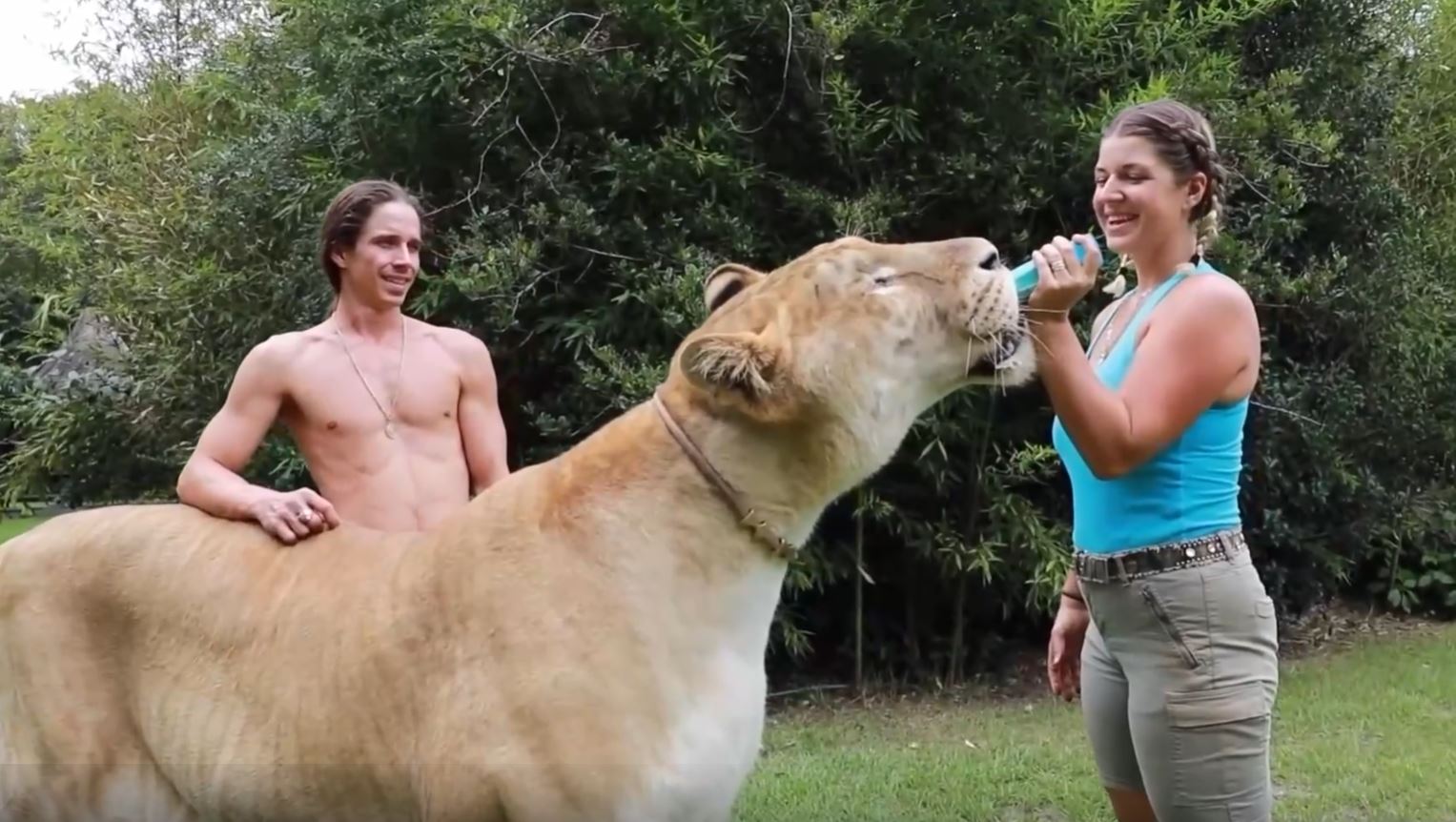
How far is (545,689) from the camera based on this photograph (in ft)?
8.09

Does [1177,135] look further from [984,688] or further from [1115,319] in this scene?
[984,688]

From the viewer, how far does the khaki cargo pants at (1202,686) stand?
2.66 meters

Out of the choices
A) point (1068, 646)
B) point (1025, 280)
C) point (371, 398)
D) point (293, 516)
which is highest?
point (1025, 280)

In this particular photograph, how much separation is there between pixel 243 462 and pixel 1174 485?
2.29 metres

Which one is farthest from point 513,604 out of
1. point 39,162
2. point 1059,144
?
point 39,162

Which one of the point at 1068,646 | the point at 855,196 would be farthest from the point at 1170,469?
the point at 855,196

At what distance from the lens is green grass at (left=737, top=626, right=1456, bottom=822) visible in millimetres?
5504

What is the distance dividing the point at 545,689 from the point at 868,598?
18.4 feet

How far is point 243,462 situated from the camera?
135 inches

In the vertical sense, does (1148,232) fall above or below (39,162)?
below

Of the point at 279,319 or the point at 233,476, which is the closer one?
the point at 233,476

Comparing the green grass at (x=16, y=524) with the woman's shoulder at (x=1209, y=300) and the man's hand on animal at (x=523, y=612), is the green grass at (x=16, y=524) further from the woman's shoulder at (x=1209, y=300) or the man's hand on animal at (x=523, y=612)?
the woman's shoulder at (x=1209, y=300)

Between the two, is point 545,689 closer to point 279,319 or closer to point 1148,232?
point 1148,232

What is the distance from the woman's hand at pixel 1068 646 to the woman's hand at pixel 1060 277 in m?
1.09
